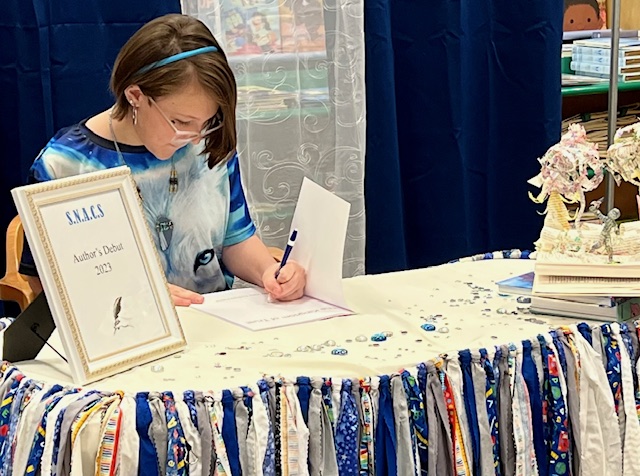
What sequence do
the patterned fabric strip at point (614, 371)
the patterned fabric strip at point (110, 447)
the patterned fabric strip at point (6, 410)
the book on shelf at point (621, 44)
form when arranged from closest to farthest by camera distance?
the patterned fabric strip at point (110, 447), the patterned fabric strip at point (6, 410), the patterned fabric strip at point (614, 371), the book on shelf at point (621, 44)

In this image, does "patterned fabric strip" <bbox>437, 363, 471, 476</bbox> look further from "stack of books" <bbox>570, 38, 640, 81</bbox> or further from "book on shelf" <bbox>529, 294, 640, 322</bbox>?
"stack of books" <bbox>570, 38, 640, 81</bbox>

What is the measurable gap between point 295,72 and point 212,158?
72 cm

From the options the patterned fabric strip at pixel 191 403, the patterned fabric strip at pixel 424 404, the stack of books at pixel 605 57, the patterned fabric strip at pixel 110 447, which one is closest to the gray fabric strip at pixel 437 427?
the patterned fabric strip at pixel 424 404

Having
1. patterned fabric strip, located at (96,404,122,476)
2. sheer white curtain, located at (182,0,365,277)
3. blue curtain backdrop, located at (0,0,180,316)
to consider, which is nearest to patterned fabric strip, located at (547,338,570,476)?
patterned fabric strip, located at (96,404,122,476)

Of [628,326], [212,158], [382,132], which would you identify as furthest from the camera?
[382,132]

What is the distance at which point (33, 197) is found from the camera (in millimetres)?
1404

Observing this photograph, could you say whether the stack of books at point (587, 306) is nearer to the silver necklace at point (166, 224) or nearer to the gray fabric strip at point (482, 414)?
the gray fabric strip at point (482, 414)

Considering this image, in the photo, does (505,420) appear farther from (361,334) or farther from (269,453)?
(269,453)

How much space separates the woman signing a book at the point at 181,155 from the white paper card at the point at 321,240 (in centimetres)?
3

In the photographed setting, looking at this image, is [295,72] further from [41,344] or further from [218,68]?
[41,344]

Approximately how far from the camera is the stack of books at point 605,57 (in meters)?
3.11

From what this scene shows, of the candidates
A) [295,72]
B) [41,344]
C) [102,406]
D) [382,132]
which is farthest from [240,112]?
[102,406]

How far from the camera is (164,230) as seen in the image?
1.97m

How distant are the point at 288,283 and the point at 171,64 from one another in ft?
1.45
